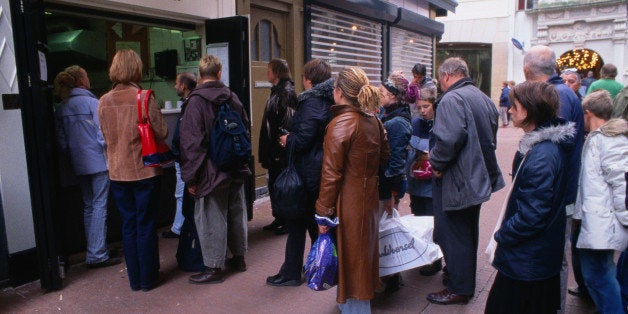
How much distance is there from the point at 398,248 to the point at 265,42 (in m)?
4.84

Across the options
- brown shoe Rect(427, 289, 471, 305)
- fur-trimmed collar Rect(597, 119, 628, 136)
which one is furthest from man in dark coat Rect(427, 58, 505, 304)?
fur-trimmed collar Rect(597, 119, 628, 136)

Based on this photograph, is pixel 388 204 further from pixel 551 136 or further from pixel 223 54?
pixel 223 54

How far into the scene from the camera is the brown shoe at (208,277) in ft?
14.1

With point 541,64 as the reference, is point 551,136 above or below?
below

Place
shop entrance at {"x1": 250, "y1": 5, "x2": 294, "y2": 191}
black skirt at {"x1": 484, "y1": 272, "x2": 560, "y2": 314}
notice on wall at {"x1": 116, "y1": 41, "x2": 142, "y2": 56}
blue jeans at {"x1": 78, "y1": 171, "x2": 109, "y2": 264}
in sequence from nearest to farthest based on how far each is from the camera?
black skirt at {"x1": 484, "y1": 272, "x2": 560, "y2": 314} → blue jeans at {"x1": 78, "y1": 171, "x2": 109, "y2": 264} → notice on wall at {"x1": 116, "y1": 41, "x2": 142, "y2": 56} → shop entrance at {"x1": 250, "y1": 5, "x2": 294, "y2": 191}

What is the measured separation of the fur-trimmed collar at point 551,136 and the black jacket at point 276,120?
9.32ft

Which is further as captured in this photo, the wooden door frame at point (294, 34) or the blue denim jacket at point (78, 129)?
the wooden door frame at point (294, 34)

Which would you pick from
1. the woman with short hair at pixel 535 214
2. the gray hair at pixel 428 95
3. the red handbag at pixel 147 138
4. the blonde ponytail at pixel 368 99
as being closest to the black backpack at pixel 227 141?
the red handbag at pixel 147 138

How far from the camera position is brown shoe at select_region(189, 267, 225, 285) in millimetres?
4312

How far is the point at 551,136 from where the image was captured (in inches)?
103

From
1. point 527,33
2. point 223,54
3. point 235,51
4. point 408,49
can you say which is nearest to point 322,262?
point 235,51

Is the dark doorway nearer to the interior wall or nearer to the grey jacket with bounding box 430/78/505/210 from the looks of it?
the interior wall

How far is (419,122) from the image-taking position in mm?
4473

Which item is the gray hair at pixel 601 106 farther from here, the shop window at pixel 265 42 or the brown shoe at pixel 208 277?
the shop window at pixel 265 42
